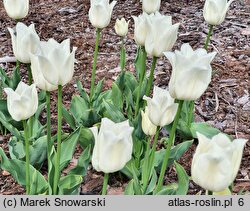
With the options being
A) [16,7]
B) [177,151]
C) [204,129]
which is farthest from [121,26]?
[177,151]

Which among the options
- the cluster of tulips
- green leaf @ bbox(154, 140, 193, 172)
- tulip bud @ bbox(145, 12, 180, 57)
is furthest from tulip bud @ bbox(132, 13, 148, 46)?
green leaf @ bbox(154, 140, 193, 172)

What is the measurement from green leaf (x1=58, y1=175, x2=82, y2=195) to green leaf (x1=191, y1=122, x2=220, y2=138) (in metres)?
0.84

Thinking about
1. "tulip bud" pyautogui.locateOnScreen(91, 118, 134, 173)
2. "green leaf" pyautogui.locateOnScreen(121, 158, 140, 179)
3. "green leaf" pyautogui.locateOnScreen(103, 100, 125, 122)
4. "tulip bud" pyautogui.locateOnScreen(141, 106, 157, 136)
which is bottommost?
"green leaf" pyautogui.locateOnScreen(121, 158, 140, 179)

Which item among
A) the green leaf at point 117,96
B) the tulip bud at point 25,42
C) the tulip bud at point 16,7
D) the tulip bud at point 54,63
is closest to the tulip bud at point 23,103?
the tulip bud at point 54,63

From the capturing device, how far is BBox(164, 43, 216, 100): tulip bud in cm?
182

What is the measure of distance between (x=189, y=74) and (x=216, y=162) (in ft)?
1.15

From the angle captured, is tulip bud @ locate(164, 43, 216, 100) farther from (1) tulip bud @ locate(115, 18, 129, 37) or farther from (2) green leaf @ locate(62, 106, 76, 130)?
(1) tulip bud @ locate(115, 18, 129, 37)

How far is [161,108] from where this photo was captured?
1989mm

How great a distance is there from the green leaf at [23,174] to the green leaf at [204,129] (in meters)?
0.94

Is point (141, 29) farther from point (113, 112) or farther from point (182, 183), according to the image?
point (182, 183)

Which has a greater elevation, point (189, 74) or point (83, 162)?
point (189, 74)

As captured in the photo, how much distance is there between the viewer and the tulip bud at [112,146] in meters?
1.75

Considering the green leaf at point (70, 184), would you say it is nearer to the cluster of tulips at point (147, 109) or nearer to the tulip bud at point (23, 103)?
the cluster of tulips at point (147, 109)
